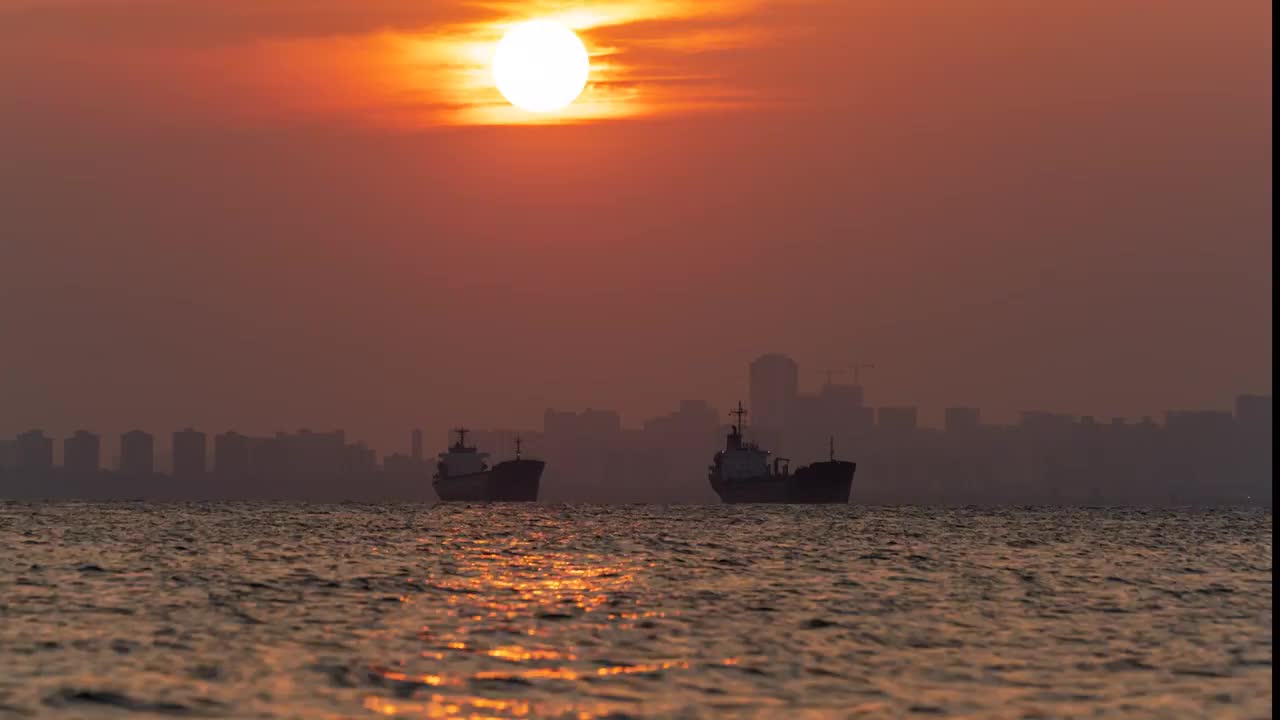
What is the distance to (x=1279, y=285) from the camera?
17703 millimetres

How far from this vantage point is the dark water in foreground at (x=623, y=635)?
35.7 m

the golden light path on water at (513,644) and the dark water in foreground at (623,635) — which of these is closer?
the golden light path on water at (513,644)

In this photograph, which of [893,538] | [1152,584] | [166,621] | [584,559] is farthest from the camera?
[893,538]

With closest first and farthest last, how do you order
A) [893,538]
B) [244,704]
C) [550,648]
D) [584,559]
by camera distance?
[244,704], [550,648], [584,559], [893,538]

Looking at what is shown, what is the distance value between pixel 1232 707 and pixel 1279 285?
20215mm

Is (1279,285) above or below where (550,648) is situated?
above

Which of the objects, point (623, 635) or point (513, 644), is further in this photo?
point (623, 635)

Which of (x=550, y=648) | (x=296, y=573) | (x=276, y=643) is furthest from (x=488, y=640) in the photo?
(x=296, y=573)

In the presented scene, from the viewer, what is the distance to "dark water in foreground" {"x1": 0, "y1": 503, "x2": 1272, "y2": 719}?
35719mm

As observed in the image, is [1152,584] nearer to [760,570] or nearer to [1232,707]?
[760,570]

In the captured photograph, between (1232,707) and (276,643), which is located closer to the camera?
(1232,707)

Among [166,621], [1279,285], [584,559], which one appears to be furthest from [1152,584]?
[1279,285]

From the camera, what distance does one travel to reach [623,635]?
47.8 meters

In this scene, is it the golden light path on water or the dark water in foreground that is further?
the dark water in foreground
